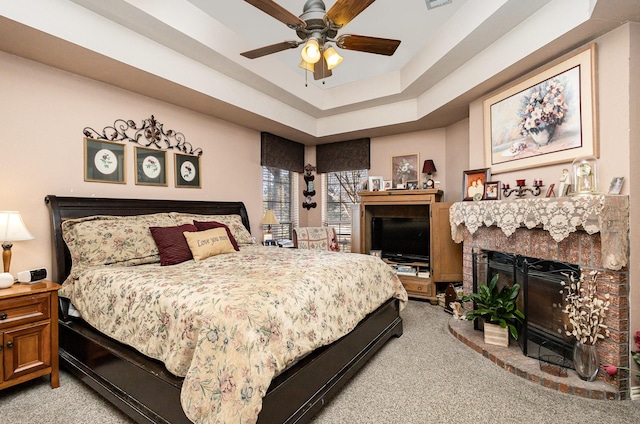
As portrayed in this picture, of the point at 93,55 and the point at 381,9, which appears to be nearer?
the point at 93,55

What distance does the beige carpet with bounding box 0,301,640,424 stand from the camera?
176 cm

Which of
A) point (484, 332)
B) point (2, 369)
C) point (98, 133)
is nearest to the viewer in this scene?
point (2, 369)

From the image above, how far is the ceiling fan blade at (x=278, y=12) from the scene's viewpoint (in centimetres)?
186

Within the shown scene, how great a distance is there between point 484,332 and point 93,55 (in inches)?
161

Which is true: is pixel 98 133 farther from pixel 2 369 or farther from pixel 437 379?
pixel 437 379

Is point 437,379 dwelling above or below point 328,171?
below

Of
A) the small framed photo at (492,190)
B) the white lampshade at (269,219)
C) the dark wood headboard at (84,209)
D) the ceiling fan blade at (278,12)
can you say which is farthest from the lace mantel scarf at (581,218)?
the dark wood headboard at (84,209)

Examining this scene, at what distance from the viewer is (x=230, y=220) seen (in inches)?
148

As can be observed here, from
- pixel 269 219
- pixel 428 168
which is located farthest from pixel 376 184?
pixel 269 219

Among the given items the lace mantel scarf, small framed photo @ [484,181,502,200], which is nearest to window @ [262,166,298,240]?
small framed photo @ [484,181,502,200]

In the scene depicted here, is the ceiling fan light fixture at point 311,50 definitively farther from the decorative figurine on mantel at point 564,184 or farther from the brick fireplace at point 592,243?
the decorative figurine on mantel at point 564,184

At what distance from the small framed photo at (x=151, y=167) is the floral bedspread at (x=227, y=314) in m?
1.33

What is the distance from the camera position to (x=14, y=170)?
244 cm

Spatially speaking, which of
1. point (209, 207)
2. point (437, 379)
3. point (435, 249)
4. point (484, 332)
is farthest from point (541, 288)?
point (209, 207)
